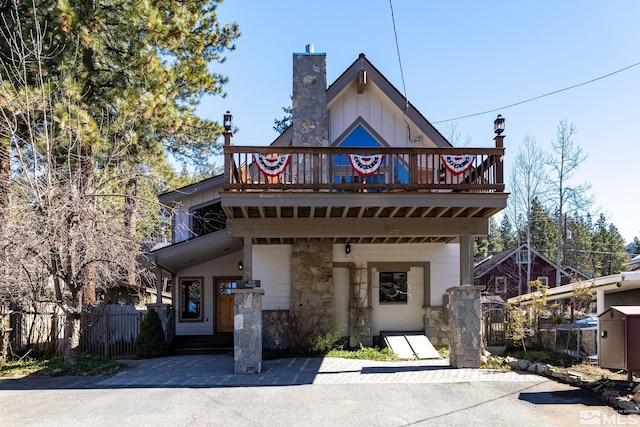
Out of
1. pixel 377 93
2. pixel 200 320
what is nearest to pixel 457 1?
pixel 377 93

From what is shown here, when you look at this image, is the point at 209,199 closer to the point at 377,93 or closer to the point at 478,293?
the point at 377,93

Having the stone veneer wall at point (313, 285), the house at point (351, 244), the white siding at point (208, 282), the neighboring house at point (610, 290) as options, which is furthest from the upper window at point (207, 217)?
the neighboring house at point (610, 290)

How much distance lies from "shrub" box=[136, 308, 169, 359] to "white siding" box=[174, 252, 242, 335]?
7.52 feet

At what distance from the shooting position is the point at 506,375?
9086 mm

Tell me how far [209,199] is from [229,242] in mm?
1749

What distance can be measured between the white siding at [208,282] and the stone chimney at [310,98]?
5.30 meters

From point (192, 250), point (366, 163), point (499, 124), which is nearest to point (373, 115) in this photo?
point (366, 163)

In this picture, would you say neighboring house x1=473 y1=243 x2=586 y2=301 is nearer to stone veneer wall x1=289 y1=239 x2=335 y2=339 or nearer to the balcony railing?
stone veneer wall x1=289 y1=239 x2=335 y2=339

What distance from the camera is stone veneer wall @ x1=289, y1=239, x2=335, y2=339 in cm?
1295

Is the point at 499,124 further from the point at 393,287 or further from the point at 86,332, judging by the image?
the point at 86,332

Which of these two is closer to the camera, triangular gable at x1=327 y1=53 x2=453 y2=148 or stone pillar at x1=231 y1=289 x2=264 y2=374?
stone pillar at x1=231 y1=289 x2=264 y2=374

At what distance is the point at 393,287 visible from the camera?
13914 mm

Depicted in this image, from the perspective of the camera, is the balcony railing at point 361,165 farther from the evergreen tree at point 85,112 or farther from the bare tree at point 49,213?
the bare tree at point 49,213

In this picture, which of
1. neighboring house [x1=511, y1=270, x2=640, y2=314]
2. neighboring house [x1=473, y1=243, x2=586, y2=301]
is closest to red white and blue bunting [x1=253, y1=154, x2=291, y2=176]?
neighboring house [x1=511, y1=270, x2=640, y2=314]
